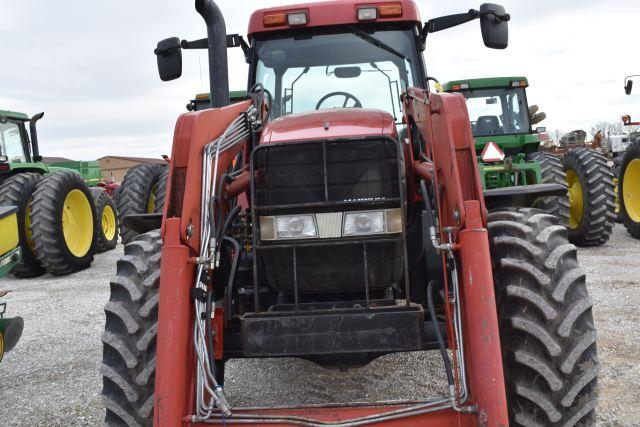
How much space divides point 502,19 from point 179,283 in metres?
2.53

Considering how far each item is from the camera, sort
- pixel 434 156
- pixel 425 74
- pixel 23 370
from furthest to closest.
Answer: pixel 23 370
pixel 425 74
pixel 434 156

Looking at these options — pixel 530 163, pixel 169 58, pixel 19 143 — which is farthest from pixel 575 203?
pixel 19 143

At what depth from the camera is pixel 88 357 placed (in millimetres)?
4984

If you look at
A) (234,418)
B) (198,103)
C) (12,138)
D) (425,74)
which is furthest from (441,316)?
(12,138)

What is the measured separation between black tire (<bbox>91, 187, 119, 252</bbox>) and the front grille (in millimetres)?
9137

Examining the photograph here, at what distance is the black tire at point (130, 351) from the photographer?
265 centimetres

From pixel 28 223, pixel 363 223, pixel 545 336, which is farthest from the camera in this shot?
pixel 28 223

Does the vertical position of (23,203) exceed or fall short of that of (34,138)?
it falls short

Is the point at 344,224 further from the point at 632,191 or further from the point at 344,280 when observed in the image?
the point at 632,191

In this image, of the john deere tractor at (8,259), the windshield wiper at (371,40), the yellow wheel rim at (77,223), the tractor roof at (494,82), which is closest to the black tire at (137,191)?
the yellow wheel rim at (77,223)

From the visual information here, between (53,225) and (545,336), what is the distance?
8.02 metres

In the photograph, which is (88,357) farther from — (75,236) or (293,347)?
(75,236)

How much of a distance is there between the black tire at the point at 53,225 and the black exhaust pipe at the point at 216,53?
644 centimetres

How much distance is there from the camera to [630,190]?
9.73 meters
